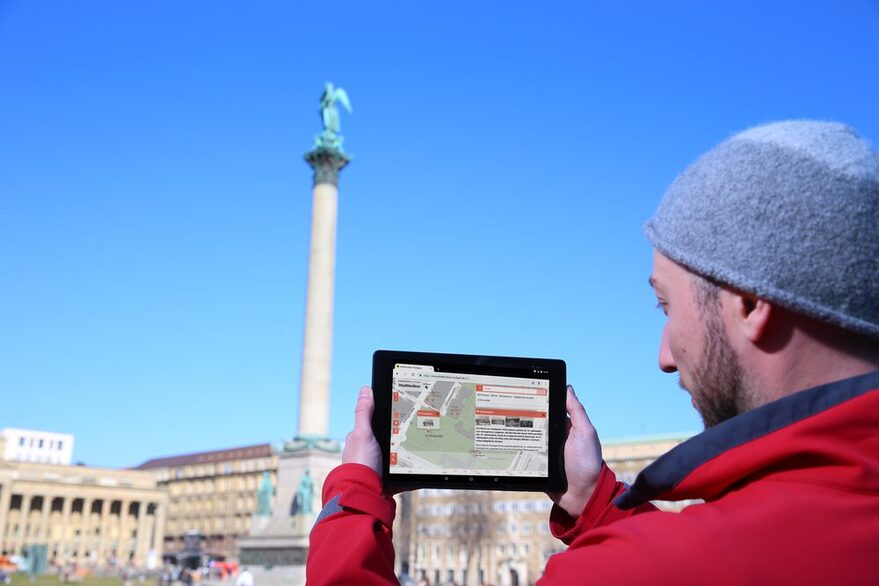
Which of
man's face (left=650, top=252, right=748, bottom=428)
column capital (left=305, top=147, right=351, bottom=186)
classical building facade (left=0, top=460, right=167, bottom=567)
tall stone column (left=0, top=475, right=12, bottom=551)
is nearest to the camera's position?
man's face (left=650, top=252, right=748, bottom=428)

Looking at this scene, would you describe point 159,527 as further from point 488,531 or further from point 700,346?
point 700,346

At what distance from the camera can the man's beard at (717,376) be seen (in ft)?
6.62

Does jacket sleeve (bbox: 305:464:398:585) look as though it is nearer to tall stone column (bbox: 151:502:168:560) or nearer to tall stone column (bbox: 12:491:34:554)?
tall stone column (bbox: 12:491:34:554)

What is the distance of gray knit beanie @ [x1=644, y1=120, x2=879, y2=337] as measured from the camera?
1.92 m

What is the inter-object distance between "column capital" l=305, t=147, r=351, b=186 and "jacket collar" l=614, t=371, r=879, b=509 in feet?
172

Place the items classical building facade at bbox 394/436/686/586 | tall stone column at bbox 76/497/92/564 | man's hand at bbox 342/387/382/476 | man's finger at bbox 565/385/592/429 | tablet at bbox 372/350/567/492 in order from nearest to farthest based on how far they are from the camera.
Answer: man's hand at bbox 342/387/382/476 < tablet at bbox 372/350/567/492 < man's finger at bbox 565/385/592/429 < classical building facade at bbox 394/436/686/586 < tall stone column at bbox 76/497/92/564

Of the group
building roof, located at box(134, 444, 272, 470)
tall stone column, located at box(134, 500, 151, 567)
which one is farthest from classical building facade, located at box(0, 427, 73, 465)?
tall stone column, located at box(134, 500, 151, 567)

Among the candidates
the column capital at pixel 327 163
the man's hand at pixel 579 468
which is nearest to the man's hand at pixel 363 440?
the man's hand at pixel 579 468

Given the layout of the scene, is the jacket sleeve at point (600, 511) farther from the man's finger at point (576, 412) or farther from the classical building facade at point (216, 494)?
the classical building facade at point (216, 494)

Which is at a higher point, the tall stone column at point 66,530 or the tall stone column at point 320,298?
the tall stone column at point 320,298

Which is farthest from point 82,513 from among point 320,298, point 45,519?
point 320,298

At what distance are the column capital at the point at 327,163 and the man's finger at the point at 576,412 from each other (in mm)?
50996

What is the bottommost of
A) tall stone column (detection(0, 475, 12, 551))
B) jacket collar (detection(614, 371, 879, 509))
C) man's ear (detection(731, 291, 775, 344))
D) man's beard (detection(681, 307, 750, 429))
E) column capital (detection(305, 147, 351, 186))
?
jacket collar (detection(614, 371, 879, 509))

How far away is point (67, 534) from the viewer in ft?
387
